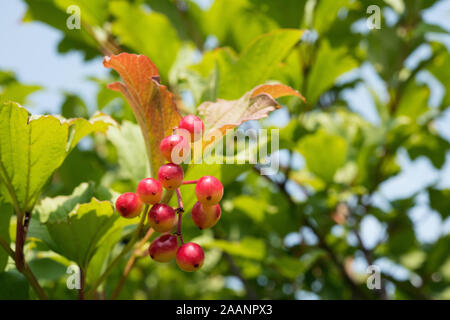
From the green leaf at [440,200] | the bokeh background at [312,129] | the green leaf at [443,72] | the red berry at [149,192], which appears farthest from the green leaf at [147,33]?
the green leaf at [440,200]

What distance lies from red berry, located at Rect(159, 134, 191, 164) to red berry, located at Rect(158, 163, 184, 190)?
14 mm

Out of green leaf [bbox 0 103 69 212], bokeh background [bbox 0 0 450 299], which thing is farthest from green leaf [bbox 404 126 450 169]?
green leaf [bbox 0 103 69 212]

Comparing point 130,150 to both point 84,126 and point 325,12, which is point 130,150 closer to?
point 84,126

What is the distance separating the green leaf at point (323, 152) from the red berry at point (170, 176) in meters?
0.84

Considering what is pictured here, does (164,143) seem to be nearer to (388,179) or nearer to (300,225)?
(300,225)

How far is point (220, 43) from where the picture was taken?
1.53 m

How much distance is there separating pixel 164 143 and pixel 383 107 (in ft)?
3.86

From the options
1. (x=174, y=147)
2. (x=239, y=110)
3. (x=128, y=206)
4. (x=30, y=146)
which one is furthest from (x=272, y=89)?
(x=30, y=146)

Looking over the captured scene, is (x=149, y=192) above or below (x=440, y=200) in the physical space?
below

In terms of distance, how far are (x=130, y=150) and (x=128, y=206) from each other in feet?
1.14

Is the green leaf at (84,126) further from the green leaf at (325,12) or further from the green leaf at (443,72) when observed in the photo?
the green leaf at (443,72)

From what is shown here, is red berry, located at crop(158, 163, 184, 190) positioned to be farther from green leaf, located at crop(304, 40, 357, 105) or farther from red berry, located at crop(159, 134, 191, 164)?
green leaf, located at crop(304, 40, 357, 105)

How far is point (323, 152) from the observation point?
1444 millimetres

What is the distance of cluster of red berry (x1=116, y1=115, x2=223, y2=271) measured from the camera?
631 mm
